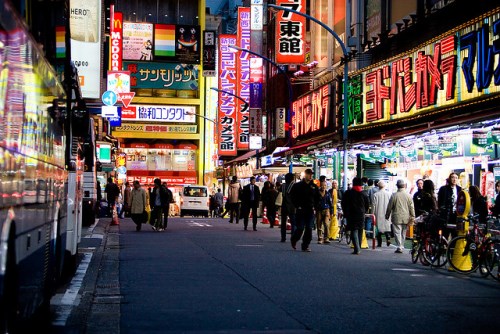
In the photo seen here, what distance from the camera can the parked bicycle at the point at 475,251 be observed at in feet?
49.5

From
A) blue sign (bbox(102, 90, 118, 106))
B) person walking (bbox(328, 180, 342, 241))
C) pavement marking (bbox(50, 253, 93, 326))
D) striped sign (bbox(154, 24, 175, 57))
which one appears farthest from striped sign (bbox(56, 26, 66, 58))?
striped sign (bbox(154, 24, 175, 57))

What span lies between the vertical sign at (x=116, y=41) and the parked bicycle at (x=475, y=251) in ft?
134

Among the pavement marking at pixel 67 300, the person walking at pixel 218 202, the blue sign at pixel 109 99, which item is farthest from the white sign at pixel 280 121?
the pavement marking at pixel 67 300

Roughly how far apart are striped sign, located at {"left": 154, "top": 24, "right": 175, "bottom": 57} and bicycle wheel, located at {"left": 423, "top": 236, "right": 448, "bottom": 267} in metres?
73.9

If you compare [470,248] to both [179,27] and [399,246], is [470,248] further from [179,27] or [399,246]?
[179,27]

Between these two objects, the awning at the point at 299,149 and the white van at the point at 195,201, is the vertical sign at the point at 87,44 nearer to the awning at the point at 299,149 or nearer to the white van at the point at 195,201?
the awning at the point at 299,149

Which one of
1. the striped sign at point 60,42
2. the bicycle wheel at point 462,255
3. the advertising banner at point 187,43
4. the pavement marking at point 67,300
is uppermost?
the advertising banner at point 187,43

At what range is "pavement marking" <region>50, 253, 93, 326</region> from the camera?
10.2m

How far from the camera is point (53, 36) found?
9016 millimetres

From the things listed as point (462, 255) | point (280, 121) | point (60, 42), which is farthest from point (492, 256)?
point (280, 121)

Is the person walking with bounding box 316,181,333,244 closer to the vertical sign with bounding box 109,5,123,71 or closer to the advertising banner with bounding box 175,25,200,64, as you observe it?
the vertical sign with bounding box 109,5,123,71

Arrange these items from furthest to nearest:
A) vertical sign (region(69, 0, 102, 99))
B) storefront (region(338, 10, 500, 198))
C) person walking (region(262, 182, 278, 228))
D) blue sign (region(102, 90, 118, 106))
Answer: blue sign (region(102, 90, 118, 106)) < vertical sign (region(69, 0, 102, 99)) < person walking (region(262, 182, 278, 228)) < storefront (region(338, 10, 500, 198))

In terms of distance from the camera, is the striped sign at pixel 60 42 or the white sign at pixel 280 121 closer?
the striped sign at pixel 60 42

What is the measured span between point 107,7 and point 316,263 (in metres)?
36.5
